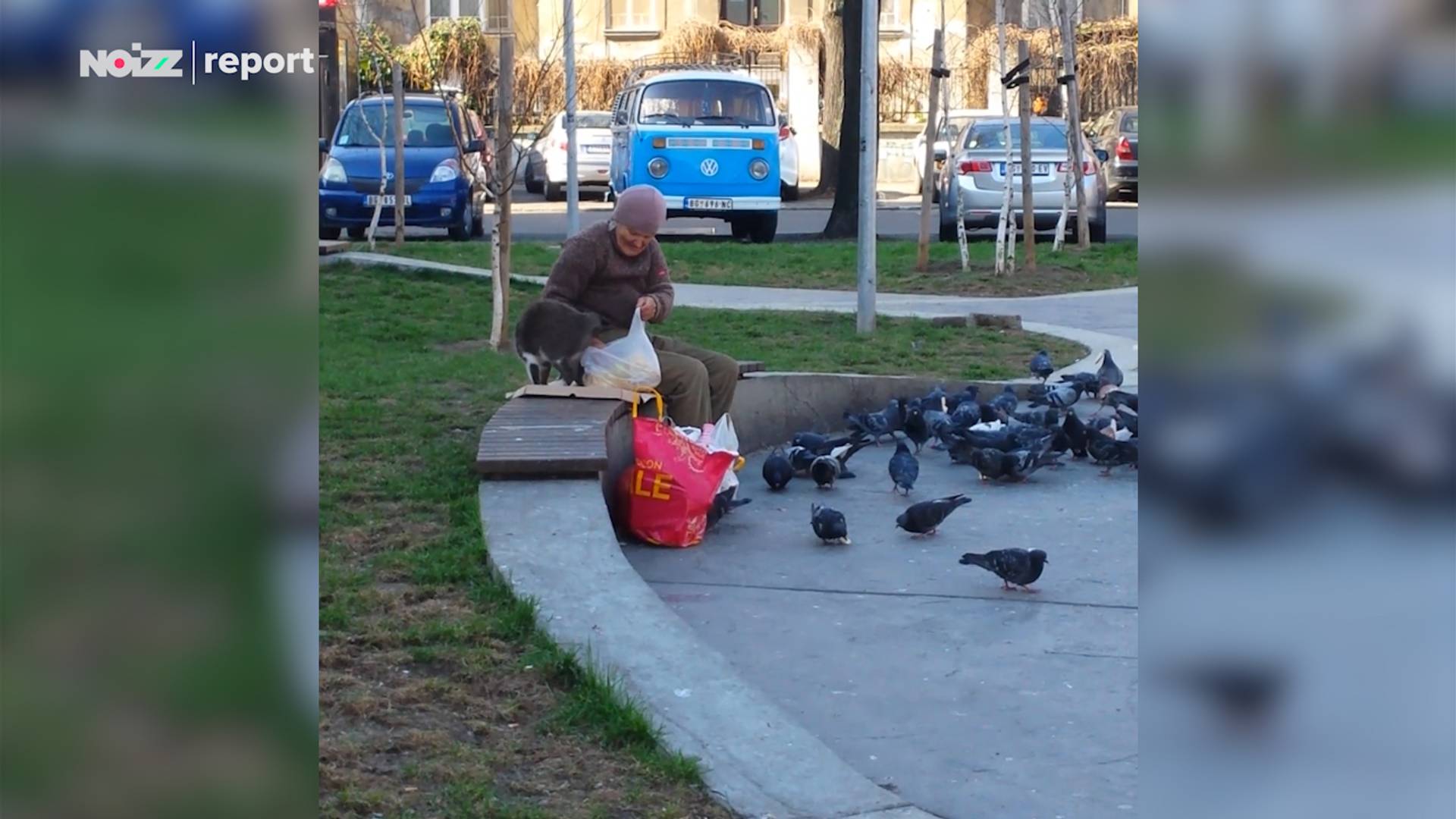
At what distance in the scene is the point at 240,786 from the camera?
6.17 feet

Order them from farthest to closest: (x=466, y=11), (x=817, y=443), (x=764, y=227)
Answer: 1. (x=466, y=11)
2. (x=764, y=227)
3. (x=817, y=443)

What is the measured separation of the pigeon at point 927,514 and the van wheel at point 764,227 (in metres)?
14.5

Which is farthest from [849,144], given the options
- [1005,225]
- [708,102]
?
[1005,225]

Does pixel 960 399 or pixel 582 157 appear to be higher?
pixel 582 157

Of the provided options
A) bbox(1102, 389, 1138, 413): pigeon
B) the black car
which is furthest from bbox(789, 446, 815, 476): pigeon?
the black car

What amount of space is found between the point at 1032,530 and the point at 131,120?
235 inches

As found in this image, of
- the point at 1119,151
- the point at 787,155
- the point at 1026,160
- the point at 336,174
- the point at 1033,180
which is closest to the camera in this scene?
the point at 1026,160

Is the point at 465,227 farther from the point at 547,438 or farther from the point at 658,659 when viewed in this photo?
the point at 658,659

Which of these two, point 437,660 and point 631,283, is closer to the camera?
point 437,660

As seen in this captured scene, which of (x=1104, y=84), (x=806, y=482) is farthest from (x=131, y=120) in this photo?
(x=1104, y=84)

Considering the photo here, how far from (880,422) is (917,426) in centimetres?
19

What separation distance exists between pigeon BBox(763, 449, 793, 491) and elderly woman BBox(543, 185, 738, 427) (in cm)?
39

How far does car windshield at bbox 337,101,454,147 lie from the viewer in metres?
20.0

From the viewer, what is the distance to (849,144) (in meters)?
22.7
